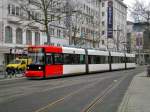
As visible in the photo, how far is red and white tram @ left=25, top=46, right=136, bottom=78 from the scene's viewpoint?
123 ft

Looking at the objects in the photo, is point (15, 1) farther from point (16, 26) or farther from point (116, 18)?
point (116, 18)

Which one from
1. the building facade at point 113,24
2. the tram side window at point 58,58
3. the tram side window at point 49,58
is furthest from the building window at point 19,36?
the building facade at point 113,24

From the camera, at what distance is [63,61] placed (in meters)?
41.3

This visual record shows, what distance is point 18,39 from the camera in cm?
6806

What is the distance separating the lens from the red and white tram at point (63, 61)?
37584 mm

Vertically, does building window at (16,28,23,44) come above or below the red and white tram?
above

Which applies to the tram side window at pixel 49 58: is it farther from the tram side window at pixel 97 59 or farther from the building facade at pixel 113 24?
the building facade at pixel 113 24

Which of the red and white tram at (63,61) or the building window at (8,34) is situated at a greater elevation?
the building window at (8,34)

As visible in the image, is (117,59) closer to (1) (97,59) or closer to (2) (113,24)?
(1) (97,59)

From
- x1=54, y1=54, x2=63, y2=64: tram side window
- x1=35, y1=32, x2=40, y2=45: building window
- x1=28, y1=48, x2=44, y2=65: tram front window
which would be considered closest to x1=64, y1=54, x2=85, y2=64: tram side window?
x1=54, y1=54, x2=63, y2=64: tram side window

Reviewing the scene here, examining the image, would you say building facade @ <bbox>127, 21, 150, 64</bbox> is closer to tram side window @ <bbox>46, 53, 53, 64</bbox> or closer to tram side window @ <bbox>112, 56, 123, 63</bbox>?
tram side window @ <bbox>112, 56, 123, 63</bbox>

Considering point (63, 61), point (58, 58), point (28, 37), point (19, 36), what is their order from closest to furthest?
point (58, 58) < point (63, 61) < point (19, 36) < point (28, 37)

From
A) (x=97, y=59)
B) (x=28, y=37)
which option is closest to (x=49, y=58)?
(x=97, y=59)

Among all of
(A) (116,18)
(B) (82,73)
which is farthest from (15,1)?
(A) (116,18)
